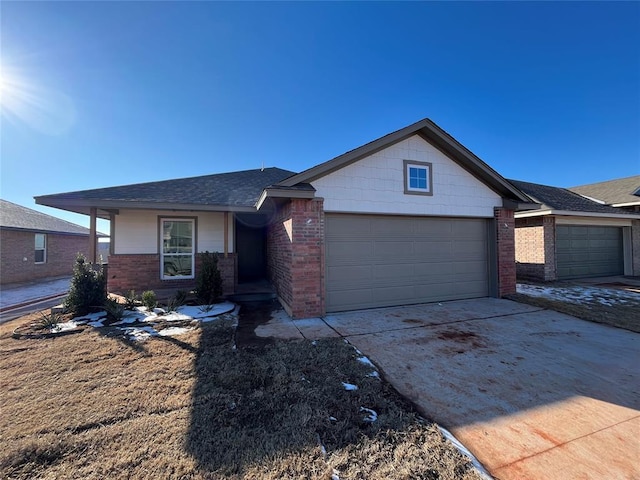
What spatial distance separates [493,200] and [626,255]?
35.3 ft

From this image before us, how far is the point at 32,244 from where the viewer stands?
45.4ft

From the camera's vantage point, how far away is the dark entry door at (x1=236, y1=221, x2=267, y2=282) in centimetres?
1110

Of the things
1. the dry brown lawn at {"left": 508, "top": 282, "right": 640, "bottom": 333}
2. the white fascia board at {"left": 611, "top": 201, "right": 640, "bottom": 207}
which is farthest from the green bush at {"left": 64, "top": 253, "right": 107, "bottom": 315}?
the white fascia board at {"left": 611, "top": 201, "right": 640, "bottom": 207}

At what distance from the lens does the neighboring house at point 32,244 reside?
12.6m

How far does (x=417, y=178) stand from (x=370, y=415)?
19.5 ft

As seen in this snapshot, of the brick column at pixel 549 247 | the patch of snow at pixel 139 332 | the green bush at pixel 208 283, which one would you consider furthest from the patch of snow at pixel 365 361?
the brick column at pixel 549 247

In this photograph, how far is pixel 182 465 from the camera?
1.96 meters

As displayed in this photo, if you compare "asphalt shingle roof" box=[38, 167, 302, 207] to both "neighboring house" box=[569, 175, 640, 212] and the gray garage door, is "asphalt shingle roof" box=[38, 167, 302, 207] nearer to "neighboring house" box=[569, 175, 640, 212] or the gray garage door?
the gray garage door

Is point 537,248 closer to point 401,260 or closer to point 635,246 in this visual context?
point 635,246

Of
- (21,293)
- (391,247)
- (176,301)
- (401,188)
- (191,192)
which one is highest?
(191,192)

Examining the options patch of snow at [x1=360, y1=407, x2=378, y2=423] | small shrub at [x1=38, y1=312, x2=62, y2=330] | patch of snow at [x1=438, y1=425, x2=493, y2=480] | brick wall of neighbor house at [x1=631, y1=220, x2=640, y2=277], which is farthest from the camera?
brick wall of neighbor house at [x1=631, y1=220, x2=640, y2=277]

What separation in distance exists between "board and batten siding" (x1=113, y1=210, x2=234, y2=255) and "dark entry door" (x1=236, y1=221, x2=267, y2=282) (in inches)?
89.8

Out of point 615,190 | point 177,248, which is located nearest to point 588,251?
point 615,190

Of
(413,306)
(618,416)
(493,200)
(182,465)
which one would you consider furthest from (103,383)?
(493,200)
